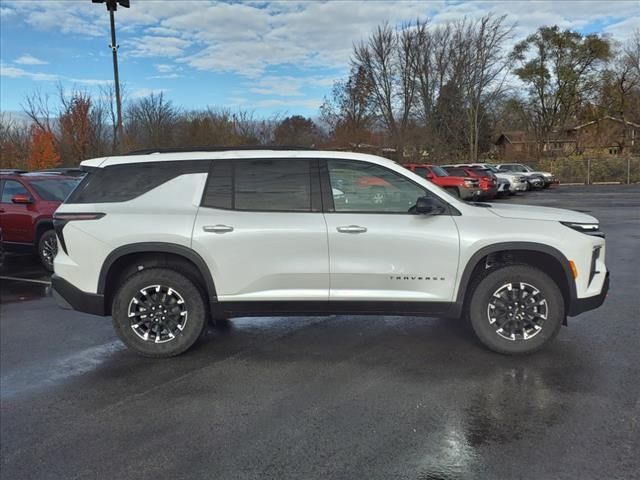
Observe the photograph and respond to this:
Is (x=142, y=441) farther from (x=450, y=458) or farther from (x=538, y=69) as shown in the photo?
(x=538, y=69)

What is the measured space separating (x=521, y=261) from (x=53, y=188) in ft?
28.4

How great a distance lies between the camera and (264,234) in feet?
14.4

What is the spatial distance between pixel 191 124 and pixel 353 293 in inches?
1514

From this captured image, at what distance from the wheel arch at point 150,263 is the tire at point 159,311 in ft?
0.24

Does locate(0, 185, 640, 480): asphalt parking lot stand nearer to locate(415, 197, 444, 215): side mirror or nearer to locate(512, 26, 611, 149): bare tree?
locate(415, 197, 444, 215): side mirror

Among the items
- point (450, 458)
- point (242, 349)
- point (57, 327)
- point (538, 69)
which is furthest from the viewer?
point (538, 69)

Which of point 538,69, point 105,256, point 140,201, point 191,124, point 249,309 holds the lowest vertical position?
point 249,309

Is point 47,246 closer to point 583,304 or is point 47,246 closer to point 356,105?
point 583,304

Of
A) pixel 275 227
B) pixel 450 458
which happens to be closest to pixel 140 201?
pixel 275 227

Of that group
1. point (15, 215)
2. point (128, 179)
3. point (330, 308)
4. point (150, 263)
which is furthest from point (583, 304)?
point (15, 215)

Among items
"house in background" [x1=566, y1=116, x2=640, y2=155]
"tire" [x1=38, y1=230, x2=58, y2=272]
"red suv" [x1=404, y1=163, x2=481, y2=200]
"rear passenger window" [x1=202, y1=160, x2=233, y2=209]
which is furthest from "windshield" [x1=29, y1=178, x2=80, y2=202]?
"house in background" [x1=566, y1=116, x2=640, y2=155]

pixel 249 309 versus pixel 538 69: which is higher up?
pixel 538 69

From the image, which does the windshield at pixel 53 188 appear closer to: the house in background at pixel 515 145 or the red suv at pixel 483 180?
the red suv at pixel 483 180

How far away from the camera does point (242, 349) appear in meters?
4.83
